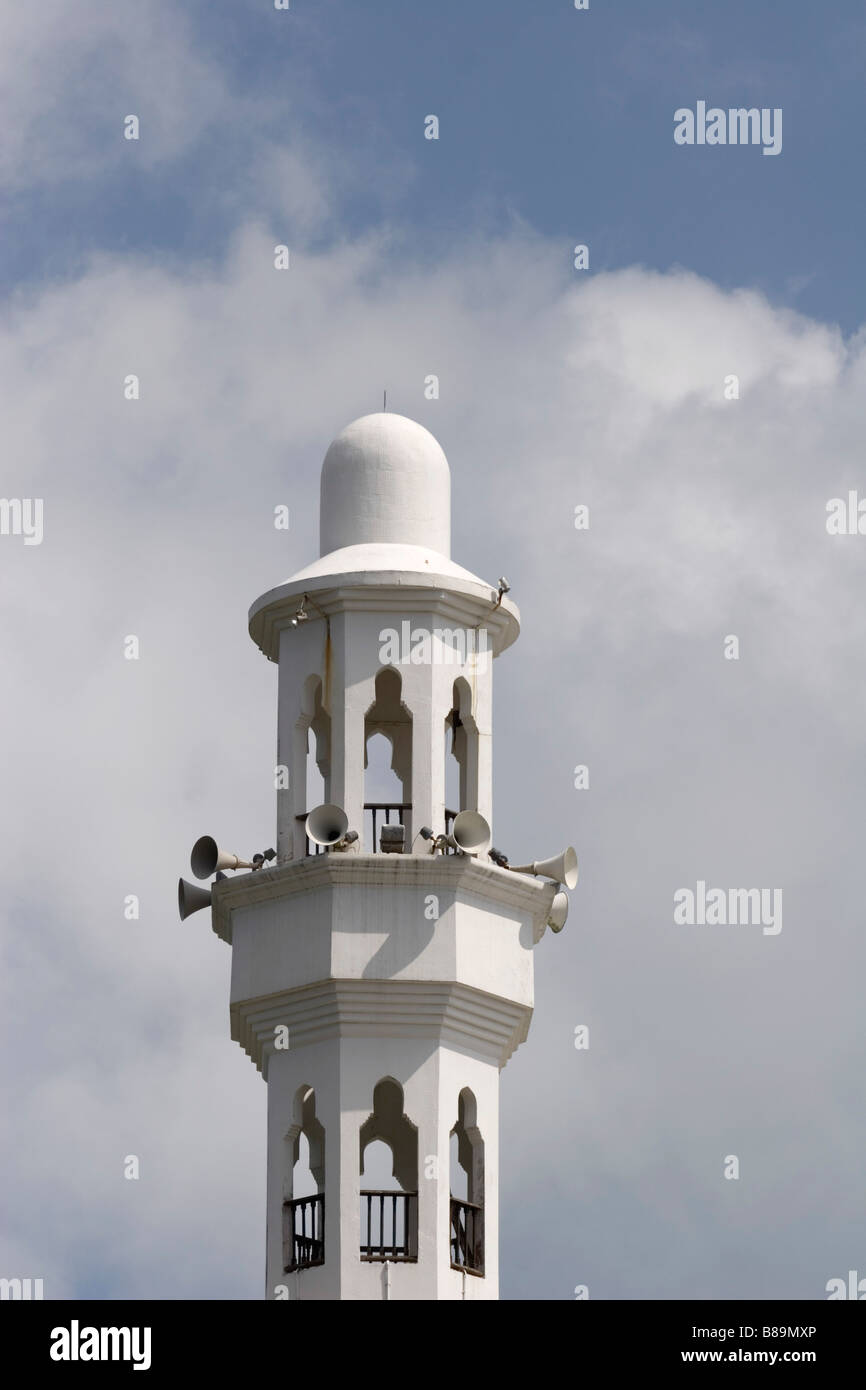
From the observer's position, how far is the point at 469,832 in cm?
6694

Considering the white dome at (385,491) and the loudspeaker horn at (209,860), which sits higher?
the white dome at (385,491)

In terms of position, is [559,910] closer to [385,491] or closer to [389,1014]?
[389,1014]

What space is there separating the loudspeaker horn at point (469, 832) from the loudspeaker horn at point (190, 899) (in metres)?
4.11

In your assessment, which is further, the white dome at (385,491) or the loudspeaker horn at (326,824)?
the white dome at (385,491)

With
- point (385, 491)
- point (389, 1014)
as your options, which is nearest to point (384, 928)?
point (389, 1014)

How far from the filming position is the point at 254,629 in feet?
230

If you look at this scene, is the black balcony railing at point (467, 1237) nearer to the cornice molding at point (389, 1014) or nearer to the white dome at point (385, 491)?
the cornice molding at point (389, 1014)

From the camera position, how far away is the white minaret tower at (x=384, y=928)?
217 feet

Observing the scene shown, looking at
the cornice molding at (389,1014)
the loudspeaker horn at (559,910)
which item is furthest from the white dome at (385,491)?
the cornice molding at (389,1014)

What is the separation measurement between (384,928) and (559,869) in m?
3.30

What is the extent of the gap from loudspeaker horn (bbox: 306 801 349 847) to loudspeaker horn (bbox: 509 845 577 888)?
293 centimetres

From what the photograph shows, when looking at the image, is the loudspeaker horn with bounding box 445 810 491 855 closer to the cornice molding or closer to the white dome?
the cornice molding
